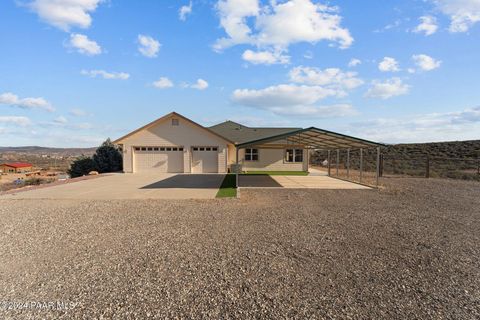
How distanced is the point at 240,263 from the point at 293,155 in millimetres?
20755

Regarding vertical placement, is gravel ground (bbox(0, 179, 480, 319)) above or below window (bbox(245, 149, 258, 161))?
below

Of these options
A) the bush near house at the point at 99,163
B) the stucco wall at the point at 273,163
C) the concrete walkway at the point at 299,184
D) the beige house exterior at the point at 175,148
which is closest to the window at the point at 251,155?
the stucco wall at the point at 273,163

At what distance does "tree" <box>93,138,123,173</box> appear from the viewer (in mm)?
24359

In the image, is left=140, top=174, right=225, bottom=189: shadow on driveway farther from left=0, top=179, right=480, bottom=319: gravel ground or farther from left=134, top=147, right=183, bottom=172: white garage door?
left=0, top=179, right=480, bottom=319: gravel ground

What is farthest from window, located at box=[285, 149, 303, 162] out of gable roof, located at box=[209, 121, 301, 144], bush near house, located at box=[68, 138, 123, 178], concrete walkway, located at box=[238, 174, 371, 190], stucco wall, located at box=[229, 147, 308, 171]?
bush near house, located at box=[68, 138, 123, 178]

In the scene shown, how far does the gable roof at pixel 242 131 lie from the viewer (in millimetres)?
26031

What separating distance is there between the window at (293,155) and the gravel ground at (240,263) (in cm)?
1599

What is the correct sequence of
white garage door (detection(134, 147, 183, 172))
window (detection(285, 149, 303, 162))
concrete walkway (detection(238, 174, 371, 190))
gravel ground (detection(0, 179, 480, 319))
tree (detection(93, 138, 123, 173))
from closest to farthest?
gravel ground (detection(0, 179, 480, 319)) → concrete walkway (detection(238, 174, 371, 190)) → white garage door (detection(134, 147, 183, 172)) → tree (detection(93, 138, 123, 173)) → window (detection(285, 149, 303, 162))

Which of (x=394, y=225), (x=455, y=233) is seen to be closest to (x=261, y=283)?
(x=394, y=225)

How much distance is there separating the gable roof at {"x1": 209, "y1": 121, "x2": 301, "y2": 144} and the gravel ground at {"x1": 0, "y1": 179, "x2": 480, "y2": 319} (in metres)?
17.8

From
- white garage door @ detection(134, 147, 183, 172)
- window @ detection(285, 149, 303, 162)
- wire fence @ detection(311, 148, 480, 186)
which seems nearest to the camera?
wire fence @ detection(311, 148, 480, 186)

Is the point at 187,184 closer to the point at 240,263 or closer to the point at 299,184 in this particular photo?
the point at 299,184

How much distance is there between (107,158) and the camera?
80.5ft

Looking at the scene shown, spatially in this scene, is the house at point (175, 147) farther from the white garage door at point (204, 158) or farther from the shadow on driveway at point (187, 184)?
the shadow on driveway at point (187, 184)
